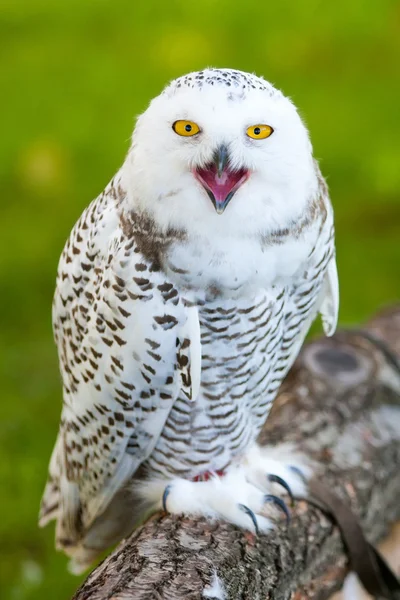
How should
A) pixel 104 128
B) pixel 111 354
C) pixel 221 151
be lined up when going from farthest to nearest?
pixel 104 128, pixel 111 354, pixel 221 151

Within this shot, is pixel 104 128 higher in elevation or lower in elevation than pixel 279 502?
higher

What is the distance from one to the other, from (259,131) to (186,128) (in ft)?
0.35

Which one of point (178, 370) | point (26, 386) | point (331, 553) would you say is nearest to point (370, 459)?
point (331, 553)

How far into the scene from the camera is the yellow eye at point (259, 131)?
118cm

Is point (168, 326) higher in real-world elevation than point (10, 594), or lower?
higher

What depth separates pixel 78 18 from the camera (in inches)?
193

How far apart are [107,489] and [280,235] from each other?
2.09 feet

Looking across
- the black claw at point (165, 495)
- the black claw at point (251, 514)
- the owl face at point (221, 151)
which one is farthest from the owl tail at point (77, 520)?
the owl face at point (221, 151)

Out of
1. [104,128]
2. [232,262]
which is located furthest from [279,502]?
[104,128]

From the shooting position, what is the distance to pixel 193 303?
131cm

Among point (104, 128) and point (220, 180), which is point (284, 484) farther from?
point (104, 128)

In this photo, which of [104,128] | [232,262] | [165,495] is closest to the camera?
[232,262]

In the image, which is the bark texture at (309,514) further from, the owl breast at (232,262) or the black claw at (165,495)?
the owl breast at (232,262)

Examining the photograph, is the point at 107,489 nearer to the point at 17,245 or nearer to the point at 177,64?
the point at 17,245
